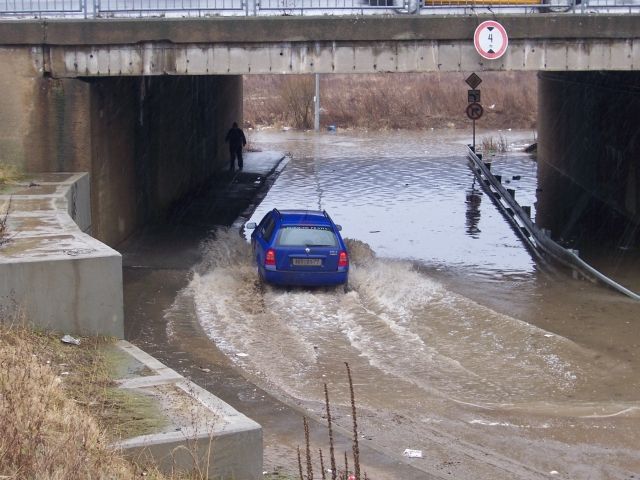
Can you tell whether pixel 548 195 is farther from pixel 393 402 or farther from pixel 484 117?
pixel 484 117

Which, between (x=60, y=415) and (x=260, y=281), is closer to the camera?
(x=60, y=415)

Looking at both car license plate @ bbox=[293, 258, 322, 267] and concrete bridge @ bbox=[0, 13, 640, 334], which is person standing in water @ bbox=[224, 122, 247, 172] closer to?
concrete bridge @ bbox=[0, 13, 640, 334]

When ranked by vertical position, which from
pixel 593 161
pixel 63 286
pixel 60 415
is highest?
pixel 593 161

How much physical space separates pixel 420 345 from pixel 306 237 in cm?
382

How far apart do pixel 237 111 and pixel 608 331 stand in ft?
94.3

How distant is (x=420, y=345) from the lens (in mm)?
14617

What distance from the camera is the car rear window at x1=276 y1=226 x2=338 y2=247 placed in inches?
690

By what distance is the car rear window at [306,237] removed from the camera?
690 inches

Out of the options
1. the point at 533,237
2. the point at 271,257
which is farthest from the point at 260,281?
the point at 533,237

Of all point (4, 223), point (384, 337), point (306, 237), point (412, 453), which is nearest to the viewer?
point (412, 453)

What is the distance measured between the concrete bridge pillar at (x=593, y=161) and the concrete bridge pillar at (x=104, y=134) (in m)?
9.92

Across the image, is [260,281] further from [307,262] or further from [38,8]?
[38,8]

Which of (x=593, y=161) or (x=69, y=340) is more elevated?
(x=593, y=161)

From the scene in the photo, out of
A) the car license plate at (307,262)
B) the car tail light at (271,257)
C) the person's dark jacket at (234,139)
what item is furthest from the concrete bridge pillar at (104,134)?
the person's dark jacket at (234,139)
